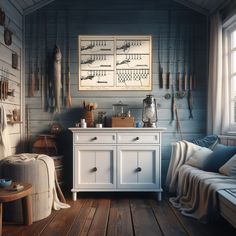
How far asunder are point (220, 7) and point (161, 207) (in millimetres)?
2565

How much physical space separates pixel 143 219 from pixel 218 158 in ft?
3.32

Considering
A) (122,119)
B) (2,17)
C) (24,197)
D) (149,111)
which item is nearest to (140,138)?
(122,119)

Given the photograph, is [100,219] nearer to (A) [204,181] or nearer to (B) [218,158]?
(A) [204,181]

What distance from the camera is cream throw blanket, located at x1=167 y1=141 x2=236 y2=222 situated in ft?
7.45

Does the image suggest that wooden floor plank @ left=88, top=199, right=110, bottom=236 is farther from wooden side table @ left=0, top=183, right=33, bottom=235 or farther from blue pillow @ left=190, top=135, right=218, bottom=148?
blue pillow @ left=190, top=135, right=218, bottom=148

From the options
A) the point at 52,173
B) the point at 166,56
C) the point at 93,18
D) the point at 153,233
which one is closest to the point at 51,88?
the point at 93,18

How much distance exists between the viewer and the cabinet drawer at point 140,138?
314cm

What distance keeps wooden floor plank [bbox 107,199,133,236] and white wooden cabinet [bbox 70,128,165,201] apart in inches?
6.6

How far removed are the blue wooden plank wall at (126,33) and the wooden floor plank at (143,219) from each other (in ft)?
2.66

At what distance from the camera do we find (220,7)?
3359 millimetres

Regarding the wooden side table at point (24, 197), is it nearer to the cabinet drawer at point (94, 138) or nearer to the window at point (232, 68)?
the cabinet drawer at point (94, 138)

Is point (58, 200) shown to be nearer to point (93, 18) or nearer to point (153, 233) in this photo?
point (153, 233)

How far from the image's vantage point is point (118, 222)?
2.49 m

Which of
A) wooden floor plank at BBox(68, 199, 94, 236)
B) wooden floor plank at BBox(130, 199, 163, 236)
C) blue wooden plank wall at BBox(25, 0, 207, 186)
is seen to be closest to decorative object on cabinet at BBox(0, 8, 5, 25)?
blue wooden plank wall at BBox(25, 0, 207, 186)
